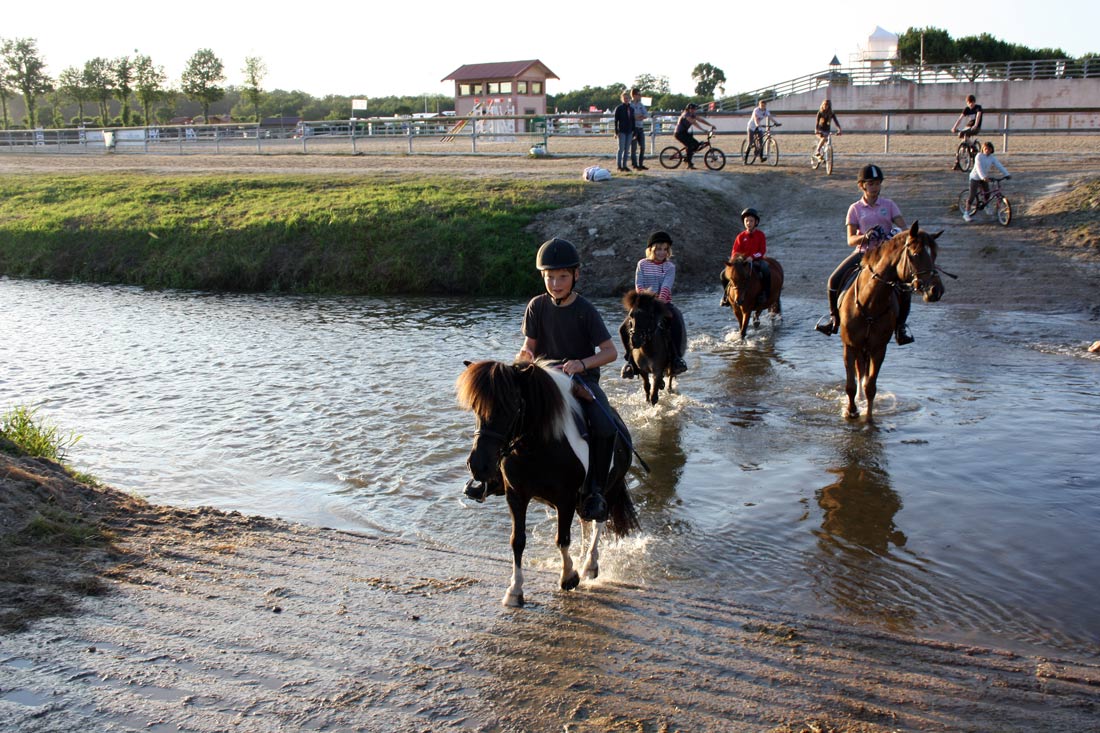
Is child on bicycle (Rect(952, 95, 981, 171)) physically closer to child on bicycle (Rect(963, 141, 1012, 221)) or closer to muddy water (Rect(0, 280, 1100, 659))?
child on bicycle (Rect(963, 141, 1012, 221))

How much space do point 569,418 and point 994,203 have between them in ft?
59.7

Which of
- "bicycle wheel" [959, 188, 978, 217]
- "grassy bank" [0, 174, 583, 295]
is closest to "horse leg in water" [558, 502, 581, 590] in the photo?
"grassy bank" [0, 174, 583, 295]

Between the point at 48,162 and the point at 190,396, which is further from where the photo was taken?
the point at 48,162

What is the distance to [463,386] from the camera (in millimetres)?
5090

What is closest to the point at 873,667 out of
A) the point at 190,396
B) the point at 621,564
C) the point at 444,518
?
the point at 621,564

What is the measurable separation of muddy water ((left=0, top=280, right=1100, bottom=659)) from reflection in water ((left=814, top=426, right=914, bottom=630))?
2 cm

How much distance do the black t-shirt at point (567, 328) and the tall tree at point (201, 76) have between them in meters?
74.9

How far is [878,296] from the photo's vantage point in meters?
9.85

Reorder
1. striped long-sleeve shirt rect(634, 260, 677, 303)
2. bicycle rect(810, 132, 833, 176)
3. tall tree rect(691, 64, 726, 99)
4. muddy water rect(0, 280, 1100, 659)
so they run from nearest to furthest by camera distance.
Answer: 1. muddy water rect(0, 280, 1100, 659)
2. striped long-sleeve shirt rect(634, 260, 677, 303)
3. bicycle rect(810, 132, 833, 176)
4. tall tree rect(691, 64, 726, 99)

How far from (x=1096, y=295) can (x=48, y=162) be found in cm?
4141

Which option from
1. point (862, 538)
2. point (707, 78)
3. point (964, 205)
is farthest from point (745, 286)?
point (707, 78)

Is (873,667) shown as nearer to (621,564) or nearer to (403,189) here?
(621,564)

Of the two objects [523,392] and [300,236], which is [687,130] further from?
[523,392]

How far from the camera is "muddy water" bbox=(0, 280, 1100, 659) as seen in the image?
21.6ft
